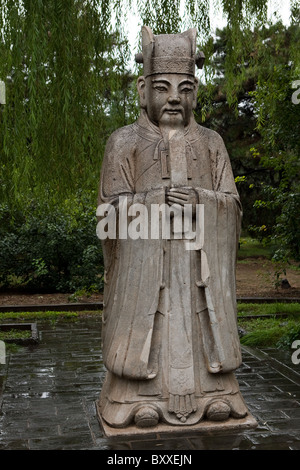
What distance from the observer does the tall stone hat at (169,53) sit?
4926 mm

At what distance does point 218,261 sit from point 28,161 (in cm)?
205

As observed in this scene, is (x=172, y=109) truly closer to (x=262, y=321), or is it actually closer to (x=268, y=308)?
(x=262, y=321)

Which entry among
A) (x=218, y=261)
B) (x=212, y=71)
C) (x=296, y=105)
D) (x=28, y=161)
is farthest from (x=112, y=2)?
(x=296, y=105)

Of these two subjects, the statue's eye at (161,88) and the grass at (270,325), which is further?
the grass at (270,325)

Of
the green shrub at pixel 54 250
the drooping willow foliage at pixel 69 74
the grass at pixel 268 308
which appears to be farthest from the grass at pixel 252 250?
the drooping willow foliage at pixel 69 74

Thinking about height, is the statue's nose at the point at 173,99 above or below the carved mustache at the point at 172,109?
above

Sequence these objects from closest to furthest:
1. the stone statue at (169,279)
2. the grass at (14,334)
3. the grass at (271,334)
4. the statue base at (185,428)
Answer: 1. the statue base at (185,428)
2. the stone statue at (169,279)
3. the grass at (271,334)
4. the grass at (14,334)

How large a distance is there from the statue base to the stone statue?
14 mm

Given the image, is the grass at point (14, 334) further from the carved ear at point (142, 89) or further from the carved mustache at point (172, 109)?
the carved mustache at point (172, 109)

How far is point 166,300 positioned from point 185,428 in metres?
1.04

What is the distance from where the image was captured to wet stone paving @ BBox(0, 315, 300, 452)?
454 cm

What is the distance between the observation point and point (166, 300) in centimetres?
488

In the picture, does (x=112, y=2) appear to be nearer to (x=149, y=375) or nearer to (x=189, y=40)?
(x=189, y=40)

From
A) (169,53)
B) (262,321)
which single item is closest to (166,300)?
(169,53)
